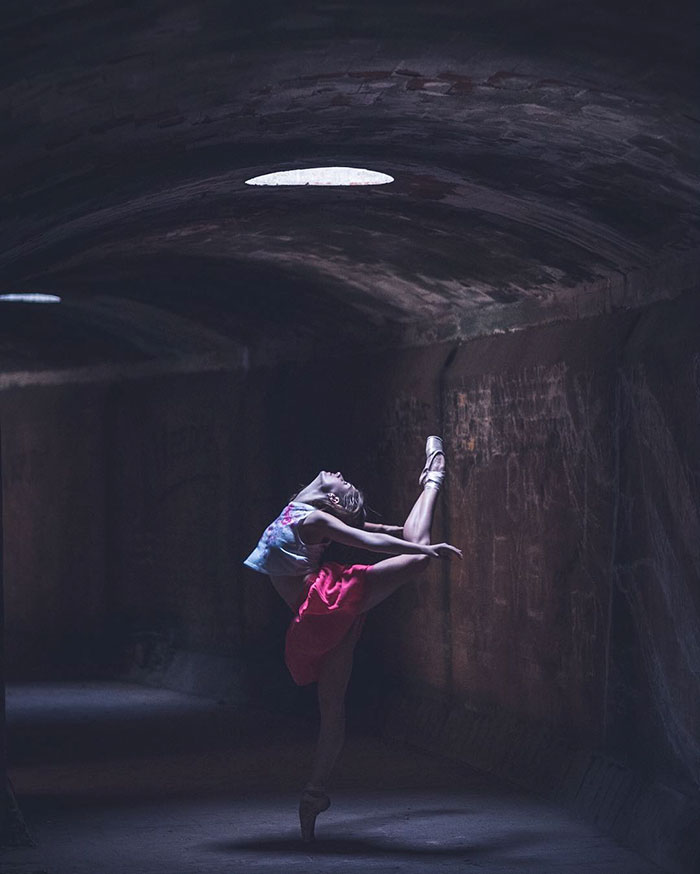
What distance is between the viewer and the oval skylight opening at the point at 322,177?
27.3ft

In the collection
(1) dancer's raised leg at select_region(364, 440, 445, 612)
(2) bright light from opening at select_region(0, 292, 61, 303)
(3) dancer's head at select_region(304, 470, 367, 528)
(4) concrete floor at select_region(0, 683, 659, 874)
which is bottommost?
(4) concrete floor at select_region(0, 683, 659, 874)

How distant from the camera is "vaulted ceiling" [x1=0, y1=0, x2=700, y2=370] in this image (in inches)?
202

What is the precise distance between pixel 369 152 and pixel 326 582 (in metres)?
2.04

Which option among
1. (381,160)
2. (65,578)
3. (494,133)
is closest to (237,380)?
(65,578)

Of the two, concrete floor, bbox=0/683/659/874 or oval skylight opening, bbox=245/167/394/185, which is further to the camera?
oval skylight opening, bbox=245/167/394/185

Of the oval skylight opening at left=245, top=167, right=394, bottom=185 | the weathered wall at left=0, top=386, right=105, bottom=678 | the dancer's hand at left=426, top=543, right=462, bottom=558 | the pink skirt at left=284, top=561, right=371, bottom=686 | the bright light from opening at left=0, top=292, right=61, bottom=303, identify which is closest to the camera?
the dancer's hand at left=426, top=543, right=462, bottom=558

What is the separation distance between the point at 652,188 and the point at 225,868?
3.58 metres

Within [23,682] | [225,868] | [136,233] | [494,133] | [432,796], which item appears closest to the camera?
[494,133]

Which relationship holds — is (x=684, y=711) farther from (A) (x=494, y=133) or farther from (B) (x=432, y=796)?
(A) (x=494, y=133)

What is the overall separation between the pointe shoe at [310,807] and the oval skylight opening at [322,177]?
3119 mm

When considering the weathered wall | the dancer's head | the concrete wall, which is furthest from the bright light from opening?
the dancer's head

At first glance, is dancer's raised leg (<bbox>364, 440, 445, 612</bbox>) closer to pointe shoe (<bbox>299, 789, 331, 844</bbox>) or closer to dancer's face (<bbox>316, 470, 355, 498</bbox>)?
dancer's face (<bbox>316, 470, 355, 498</bbox>)

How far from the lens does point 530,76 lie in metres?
5.84

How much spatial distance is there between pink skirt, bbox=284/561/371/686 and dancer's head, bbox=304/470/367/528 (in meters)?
Result: 0.29
